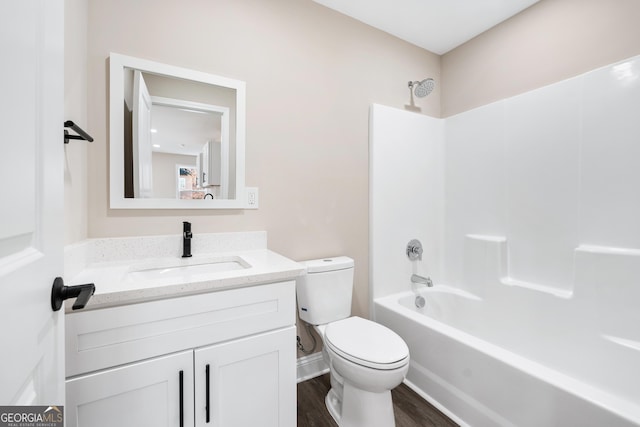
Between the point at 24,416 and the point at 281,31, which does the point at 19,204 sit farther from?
the point at 281,31

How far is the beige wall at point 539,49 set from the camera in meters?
1.53

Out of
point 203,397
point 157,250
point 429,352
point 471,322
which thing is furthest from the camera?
point 471,322

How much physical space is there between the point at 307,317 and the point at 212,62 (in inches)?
62.4

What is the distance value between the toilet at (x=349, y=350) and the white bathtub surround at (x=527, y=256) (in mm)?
394

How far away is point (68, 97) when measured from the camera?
3.43 ft

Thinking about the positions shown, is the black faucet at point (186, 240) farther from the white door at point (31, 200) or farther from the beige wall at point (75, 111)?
the white door at point (31, 200)

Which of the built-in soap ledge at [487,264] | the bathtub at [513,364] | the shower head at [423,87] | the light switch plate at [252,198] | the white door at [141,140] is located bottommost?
the bathtub at [513,364]

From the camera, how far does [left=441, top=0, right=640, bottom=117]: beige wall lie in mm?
1531

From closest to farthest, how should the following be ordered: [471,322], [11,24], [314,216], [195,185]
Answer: [11,24], [195,185], [314,216], [471,322]

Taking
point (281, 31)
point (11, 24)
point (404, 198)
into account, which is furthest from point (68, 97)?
point (404, 198)

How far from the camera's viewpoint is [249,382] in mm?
1085

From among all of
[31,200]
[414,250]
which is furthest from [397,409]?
[31,200]

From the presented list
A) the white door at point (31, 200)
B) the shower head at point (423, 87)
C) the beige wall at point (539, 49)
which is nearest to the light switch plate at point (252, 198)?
the white door at point (31, 200)

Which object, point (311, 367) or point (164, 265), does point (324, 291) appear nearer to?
point (311, 367)
